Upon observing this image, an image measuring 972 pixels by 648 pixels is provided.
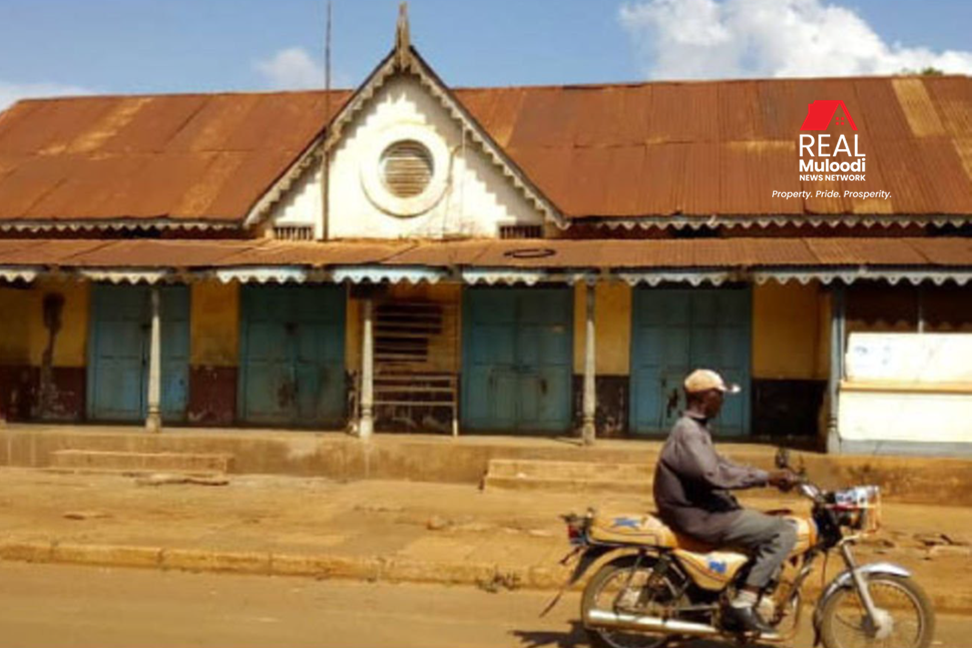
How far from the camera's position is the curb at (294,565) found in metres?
7.93

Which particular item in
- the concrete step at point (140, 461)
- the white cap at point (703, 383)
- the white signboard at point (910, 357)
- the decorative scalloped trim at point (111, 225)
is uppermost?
the decorative scalloped trim at point (111, 225)

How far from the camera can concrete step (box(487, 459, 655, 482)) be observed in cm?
1238

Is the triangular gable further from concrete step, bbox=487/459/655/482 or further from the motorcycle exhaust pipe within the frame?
the motorcycle exhaust pipe

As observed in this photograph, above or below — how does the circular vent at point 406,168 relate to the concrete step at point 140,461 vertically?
above

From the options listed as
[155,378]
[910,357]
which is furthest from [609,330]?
[155,378]

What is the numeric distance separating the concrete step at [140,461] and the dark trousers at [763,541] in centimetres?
893

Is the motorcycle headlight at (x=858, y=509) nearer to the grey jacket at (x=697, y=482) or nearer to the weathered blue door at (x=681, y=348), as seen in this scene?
the grey jacket at (x=697, y=482)

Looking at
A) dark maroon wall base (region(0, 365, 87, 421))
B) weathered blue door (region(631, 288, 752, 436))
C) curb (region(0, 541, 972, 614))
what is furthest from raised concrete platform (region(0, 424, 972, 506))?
curb (region(0, 541, 972, 614))

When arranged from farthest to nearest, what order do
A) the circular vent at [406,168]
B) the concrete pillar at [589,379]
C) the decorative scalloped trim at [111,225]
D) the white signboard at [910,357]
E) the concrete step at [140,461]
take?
the decorative scalloped trim at [111,225] < the circular vent at [406,168] < the concrete step at [140,461] < the concrete pillar at [589,379] < the white signboard at [910,357]

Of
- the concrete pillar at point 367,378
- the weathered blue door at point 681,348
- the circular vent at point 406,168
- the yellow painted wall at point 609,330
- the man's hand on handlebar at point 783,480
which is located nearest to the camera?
the man's hand on handlebar at point 783,480

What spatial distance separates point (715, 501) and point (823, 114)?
40.3 feet

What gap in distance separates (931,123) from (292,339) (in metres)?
10.1

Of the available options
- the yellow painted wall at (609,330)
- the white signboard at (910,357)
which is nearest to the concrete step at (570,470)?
the yellow painted wall at (609,330)

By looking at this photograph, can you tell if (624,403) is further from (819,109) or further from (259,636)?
(259,636)
